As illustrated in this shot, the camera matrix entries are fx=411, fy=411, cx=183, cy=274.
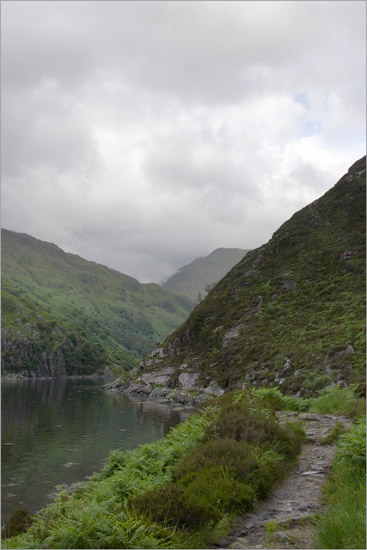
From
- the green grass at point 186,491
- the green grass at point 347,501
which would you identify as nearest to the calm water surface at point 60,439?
the green grass at point 186,491

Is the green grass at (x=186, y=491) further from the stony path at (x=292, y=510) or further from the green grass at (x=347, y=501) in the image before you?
the green grass at (x=347, y=501)

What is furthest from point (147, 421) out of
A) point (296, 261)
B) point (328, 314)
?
point (296, 261)

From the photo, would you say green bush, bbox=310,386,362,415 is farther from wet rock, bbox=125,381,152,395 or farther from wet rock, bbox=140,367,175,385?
wet rock, bbox=125,381,152,395

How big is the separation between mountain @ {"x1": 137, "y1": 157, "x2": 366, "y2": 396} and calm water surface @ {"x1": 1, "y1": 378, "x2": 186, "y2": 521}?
14.1 m

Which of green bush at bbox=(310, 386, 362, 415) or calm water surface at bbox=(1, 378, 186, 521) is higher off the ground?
green bush at bbox=(310, 386, 362, 415)

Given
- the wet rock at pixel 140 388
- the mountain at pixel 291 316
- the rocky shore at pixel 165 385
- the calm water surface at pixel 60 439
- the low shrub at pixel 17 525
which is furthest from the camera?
the wet rock at pixel 140 388

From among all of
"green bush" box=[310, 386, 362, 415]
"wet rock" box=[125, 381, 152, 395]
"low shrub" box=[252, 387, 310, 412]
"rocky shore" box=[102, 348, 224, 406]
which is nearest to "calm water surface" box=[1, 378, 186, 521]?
"rocky shore" box=[102, 348, 224, 406]

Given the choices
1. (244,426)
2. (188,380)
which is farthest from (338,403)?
(188,380)

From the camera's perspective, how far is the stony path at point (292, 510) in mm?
7344

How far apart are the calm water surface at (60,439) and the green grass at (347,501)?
16123 millimetres

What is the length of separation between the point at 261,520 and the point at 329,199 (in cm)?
8987

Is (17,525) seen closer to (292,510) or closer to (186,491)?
(186,491)

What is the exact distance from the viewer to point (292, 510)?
8773 millimetres

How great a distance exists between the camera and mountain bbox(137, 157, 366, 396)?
49906 millimetres
